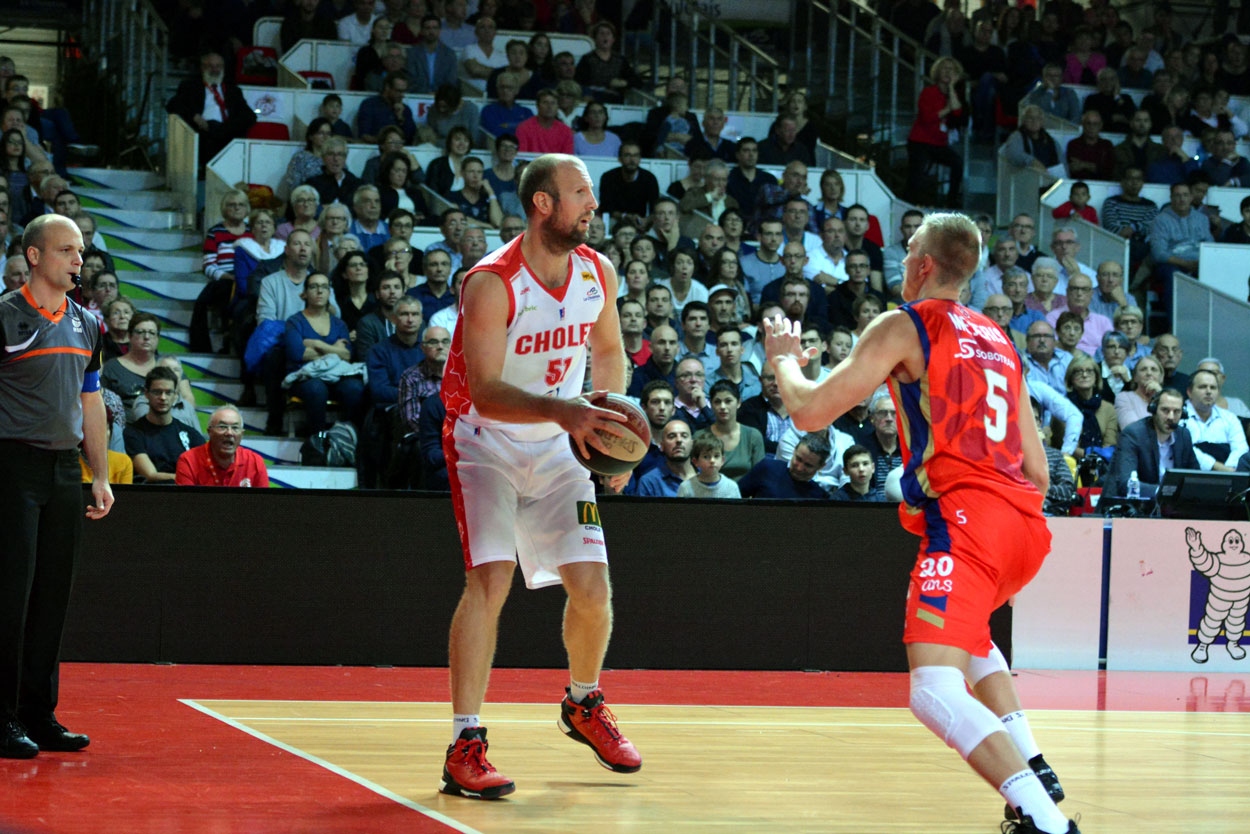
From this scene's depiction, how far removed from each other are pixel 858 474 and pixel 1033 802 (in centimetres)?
644

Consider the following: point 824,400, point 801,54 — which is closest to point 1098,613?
point 824,400

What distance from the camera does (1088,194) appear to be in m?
16.1

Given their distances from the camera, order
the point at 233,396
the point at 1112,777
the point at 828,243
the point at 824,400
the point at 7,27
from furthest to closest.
A: the point at 7,27
the point at 828,243
the point at 233,396
the point at 1112,777
the point at 824,400

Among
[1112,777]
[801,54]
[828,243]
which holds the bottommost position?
[1112,777]

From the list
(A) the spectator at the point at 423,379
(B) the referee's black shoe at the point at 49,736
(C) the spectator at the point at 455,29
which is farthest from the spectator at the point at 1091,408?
(B) the referee's black shoe at the point at 49,736

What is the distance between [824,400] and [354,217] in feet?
29.9

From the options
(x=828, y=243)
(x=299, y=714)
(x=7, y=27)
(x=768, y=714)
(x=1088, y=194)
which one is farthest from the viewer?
(x=7, y=27)

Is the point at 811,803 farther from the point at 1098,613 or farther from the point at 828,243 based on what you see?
the point at 828,243

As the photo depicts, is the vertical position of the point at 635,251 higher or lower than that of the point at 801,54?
lower

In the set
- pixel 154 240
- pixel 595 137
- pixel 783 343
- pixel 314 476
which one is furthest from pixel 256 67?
pixel 783 343

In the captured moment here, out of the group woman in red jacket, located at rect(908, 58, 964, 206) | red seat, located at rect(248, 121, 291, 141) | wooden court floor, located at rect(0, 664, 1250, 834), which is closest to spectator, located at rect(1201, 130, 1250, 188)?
woman in red jacket, located at rect(908, 58, 964, 206)

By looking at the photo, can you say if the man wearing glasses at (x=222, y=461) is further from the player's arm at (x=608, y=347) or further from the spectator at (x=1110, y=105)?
the spectator at (x=1110, y=105)

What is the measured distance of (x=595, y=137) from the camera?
1506 cm

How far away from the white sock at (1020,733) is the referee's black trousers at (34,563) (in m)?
3.37
